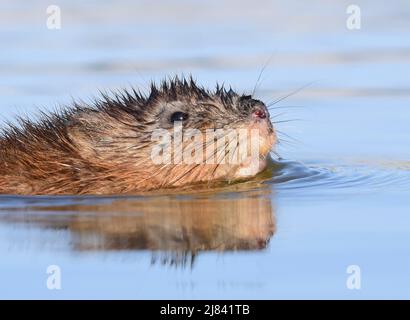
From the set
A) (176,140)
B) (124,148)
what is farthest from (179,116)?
(124,148)

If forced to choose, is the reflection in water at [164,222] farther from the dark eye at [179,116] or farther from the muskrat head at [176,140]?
the dark eye at [179,116]

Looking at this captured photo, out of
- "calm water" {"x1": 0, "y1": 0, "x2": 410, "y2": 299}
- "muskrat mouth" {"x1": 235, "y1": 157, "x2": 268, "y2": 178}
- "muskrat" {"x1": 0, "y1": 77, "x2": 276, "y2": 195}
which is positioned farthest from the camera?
"muskrat mouth" {"x1": 235, "y1": 157, "x2": 268, "y2": 178}

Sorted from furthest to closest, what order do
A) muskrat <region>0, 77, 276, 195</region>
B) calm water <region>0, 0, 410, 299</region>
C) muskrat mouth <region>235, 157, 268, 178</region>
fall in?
muskrat mouth <region>235, 157, 268, 178</region> → muskrat <region>0, 77, 276, 195</region> → calm water <region>0, 0, 410, 299</region>

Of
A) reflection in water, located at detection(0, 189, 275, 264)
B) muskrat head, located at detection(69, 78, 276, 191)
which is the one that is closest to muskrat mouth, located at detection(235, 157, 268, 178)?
muskrat head, located at detection(69, 78, 276, 191)

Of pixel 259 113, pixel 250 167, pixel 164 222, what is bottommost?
pixel 164 222

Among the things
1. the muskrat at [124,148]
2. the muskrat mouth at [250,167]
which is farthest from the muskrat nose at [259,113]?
the muskrat mouth at [250,167]

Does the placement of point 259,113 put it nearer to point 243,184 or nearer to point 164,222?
point 243,184

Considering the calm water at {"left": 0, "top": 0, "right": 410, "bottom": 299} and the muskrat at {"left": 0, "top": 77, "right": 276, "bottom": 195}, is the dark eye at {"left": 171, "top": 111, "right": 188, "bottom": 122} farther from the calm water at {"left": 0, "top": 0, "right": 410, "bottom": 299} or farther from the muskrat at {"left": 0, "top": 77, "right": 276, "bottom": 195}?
the calm water at {"left": 0, "top": 0, "right": 410, "bottom": 299}
